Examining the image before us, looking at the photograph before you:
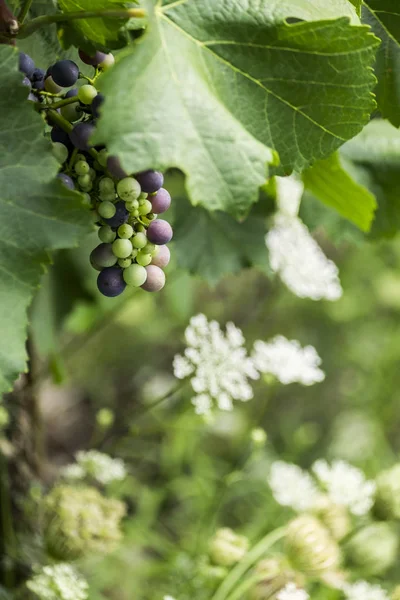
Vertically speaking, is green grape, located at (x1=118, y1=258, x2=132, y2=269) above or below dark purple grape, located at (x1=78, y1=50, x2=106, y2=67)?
below

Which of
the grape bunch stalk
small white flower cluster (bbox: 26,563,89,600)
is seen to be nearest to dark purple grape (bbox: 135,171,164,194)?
the grape bunch stalk

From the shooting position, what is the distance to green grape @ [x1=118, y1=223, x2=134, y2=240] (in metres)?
0.33

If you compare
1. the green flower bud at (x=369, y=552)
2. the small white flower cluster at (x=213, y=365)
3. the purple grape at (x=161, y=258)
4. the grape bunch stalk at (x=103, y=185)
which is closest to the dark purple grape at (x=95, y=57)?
the grape bunch stalk at (x=103, y=185)

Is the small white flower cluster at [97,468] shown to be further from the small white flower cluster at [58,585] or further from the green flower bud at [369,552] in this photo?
the green flower bud at [369,552]

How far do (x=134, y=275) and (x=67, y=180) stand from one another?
59 mm

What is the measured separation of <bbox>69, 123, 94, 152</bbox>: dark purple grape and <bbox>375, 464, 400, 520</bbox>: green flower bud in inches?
17.3

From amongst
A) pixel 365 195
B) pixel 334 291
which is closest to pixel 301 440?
pixel 334 291

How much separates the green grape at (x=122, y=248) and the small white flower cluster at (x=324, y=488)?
37 cm

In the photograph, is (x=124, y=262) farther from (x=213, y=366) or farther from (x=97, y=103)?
(x=213, y=366)

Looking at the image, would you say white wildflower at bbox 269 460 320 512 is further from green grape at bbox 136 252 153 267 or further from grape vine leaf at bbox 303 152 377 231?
green grape at bbox 136 252 153 267

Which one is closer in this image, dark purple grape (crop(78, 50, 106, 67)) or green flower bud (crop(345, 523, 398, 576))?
dark purple grape (crop(78, 50, 106, 67))

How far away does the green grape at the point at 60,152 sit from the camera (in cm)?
33

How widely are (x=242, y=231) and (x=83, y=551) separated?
1.15ft

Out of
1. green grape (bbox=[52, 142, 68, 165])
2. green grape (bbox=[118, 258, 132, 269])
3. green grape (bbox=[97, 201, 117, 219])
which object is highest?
green grape (bbox=[52, 142, 68, 165])
